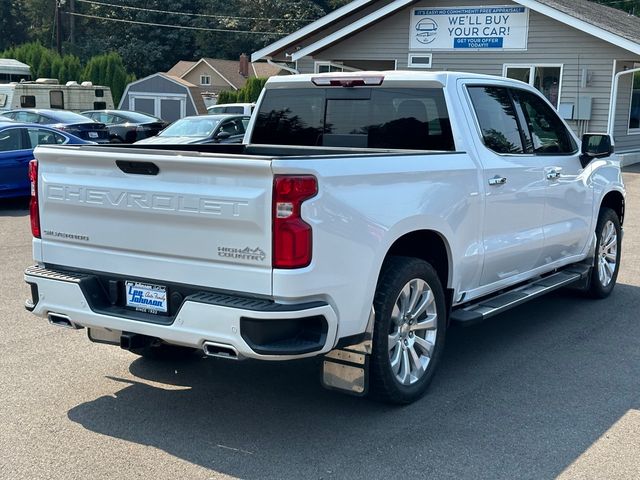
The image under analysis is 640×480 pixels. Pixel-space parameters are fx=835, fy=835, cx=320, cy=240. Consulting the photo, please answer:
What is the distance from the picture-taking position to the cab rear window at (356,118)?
587 cm

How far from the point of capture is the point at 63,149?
194 inches

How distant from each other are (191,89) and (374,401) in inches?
1682

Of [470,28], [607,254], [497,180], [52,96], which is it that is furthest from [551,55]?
[497,180]

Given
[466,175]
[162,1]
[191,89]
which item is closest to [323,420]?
[466,175]

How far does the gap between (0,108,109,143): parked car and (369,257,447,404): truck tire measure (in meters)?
16.0

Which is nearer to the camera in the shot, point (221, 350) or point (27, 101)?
point (221, 350)

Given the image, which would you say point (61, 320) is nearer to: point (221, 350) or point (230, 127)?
point (221, 350)

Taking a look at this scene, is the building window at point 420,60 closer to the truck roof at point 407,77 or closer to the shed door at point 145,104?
the truck roof at point 407,77

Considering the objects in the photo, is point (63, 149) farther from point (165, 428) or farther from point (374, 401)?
point (374, 401)

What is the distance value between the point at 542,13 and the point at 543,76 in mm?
1753

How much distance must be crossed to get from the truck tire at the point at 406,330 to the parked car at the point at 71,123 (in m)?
16.0

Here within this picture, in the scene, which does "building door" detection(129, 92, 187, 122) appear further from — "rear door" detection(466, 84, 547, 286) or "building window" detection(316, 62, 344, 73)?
"rear door" detection(466, 84, 547, 286)

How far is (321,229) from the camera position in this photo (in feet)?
14.0

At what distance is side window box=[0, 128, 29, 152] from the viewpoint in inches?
555
